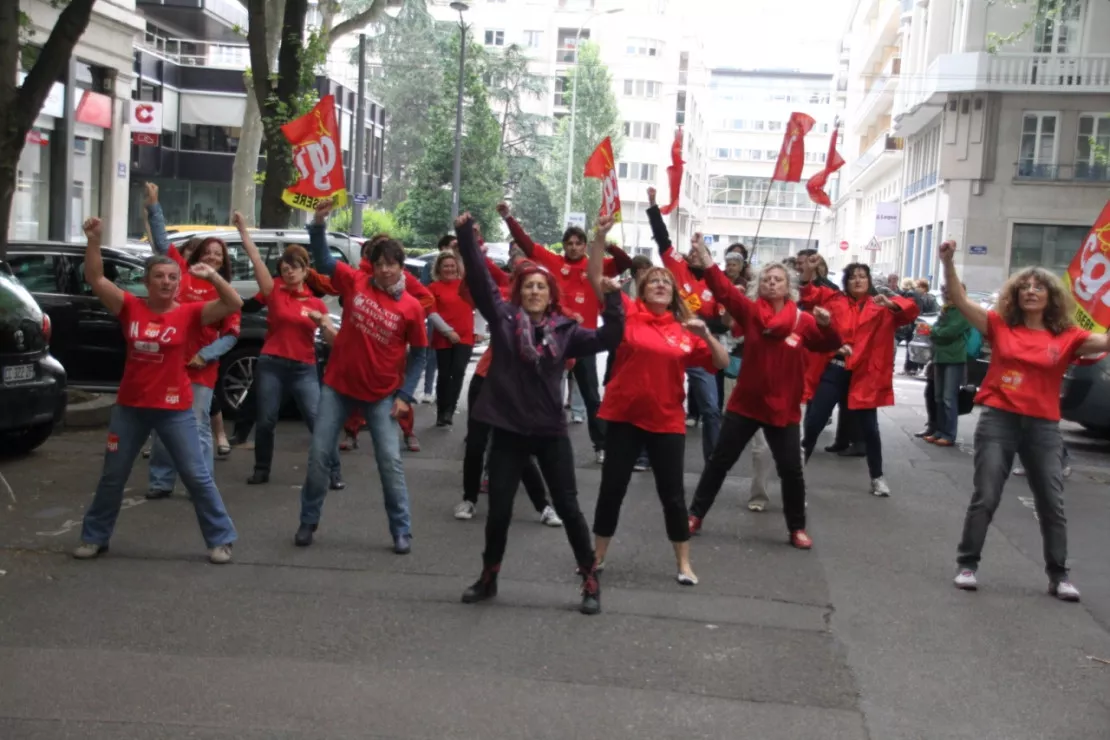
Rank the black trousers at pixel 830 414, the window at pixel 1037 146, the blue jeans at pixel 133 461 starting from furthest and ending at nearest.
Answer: the window at pixel 1037 146
the black trousers at pixel 830 414
the blue jeans at pixel 133 461

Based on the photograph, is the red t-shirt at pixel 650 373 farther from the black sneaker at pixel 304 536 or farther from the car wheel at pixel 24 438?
the car wheel at pixel 24 438

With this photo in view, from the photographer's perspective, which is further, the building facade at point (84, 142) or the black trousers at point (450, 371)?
the building facade at point (84, 142)

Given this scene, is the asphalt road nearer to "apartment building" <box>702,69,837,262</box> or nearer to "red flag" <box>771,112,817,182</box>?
"red flag" <box>771,112,817,182</box>

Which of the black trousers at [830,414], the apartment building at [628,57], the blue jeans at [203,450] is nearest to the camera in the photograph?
the blue jeans at [203,450]

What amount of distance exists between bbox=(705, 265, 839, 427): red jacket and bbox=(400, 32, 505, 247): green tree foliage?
154 feet

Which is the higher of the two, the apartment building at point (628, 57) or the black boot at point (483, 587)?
the apartment building at point (628, 57)

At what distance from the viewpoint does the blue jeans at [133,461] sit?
736 centimetres

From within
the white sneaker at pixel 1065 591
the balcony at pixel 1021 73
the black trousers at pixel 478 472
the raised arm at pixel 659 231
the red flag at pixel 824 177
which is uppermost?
the balcony at pixel 1021 73

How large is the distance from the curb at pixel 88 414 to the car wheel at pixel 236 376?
102cm

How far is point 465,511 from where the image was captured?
9.08 m

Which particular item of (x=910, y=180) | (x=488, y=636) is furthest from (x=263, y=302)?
(x=910, y=180)

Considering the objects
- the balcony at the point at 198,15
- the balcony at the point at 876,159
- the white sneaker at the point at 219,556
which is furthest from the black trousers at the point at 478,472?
the balcony at the point at 876,159

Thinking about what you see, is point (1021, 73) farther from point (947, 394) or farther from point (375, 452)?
point (375, 452)

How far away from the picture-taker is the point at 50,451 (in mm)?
11188
